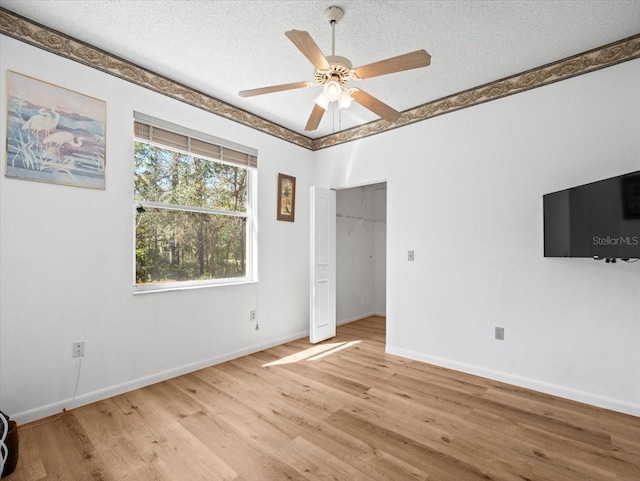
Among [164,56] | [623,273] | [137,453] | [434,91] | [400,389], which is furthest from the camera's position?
[434,91]

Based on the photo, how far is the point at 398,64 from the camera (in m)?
1.75

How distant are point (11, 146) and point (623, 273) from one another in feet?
14.5

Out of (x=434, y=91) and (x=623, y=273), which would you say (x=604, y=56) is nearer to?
(x=434, y=91)

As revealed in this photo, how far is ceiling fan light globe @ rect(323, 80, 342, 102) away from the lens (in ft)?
6.40

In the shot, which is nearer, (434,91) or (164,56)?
(164,56)

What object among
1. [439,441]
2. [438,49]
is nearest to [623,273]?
[439,441]

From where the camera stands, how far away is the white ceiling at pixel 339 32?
2012mm

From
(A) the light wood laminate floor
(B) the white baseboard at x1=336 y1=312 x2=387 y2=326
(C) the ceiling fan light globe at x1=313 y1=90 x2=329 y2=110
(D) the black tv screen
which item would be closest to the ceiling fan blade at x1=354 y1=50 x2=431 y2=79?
(C) the ceiling fan light globe at x1=313 y1=90 x2=329 y2=110

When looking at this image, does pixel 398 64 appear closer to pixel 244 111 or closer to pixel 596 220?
pixel 596 220

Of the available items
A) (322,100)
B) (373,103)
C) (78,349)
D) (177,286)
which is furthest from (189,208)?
(373,103)

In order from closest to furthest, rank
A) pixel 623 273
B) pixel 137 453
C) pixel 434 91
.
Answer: pixel 137 453 < pixel 623 273 < pixel 434 91

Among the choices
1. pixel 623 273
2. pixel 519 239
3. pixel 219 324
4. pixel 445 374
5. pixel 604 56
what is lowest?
pixel 445 374

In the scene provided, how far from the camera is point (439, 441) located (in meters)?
1.99

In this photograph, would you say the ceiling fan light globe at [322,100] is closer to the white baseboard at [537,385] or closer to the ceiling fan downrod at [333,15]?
the ceiling fan downrod at [333,15]
